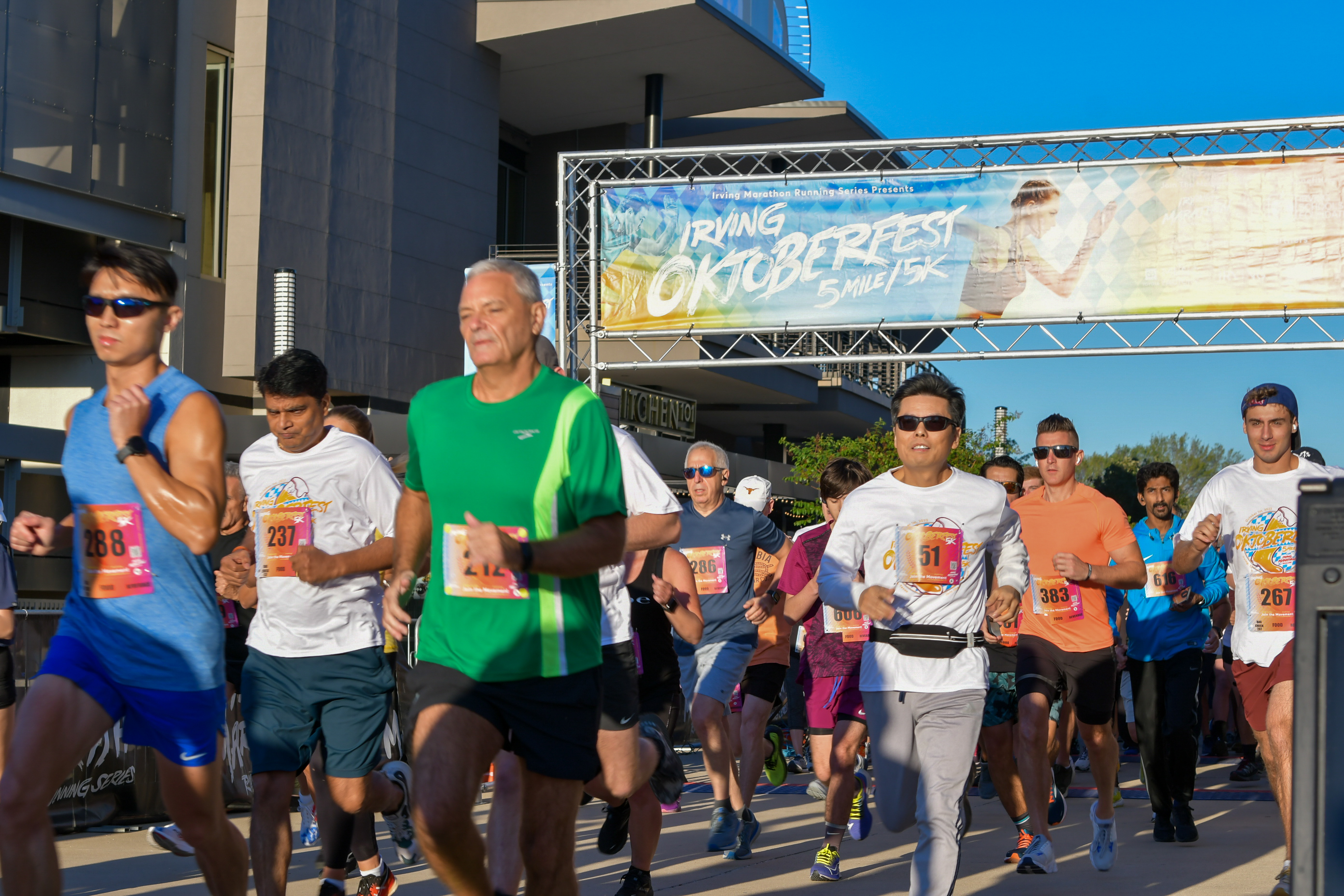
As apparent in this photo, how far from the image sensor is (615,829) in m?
6.31

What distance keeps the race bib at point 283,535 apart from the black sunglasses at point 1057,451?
4032mm

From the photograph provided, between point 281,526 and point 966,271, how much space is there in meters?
10.1

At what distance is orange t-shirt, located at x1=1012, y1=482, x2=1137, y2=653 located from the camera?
762 cm

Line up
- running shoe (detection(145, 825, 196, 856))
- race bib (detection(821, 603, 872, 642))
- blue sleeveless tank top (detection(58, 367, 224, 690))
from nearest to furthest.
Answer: blue sleeveless tank top (detection(58, 367, 224, 690)) < running shoe (detection(145, 825, 196, 856)) < race bib (detection(821, 603, 872, 642))

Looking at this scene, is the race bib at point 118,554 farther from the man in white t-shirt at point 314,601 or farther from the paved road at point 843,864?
the paved road at point 843,864

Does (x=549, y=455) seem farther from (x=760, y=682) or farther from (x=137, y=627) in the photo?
(x=760, y=682)

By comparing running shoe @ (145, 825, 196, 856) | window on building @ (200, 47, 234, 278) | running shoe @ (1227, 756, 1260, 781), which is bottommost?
running shoe @ (1227, 756, 1260, 781)

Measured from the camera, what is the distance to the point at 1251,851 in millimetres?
7871

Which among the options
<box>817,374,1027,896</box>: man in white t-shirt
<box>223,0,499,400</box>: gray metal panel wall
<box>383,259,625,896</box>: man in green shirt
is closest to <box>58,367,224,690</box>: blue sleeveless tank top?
<box>383,259,625,896</box>: man in green shirt

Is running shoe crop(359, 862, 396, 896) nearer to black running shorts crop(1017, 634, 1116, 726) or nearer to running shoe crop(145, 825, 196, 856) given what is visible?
running shoe crop(145, 825, 196, 856)

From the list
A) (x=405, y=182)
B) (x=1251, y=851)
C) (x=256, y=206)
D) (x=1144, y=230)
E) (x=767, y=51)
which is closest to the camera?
(x=1251, y=851)

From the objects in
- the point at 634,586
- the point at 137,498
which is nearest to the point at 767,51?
the point at 634,586

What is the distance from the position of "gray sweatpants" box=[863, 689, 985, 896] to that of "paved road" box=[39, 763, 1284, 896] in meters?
1.63

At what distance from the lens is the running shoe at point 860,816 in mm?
8312
